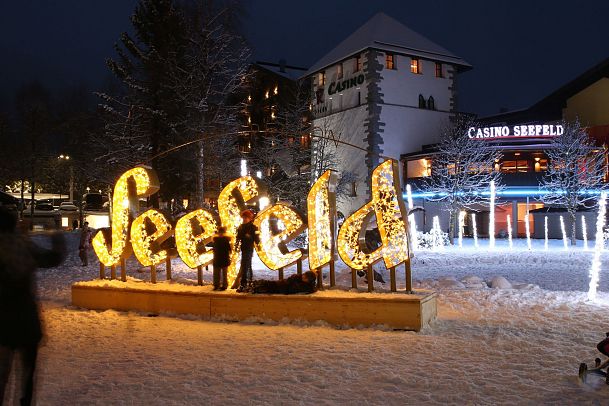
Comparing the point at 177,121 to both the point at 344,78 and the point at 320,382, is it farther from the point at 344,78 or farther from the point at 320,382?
the point at 320,382

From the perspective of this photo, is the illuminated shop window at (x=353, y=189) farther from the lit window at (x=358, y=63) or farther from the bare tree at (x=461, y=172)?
the lit window at (x=358, y=63)

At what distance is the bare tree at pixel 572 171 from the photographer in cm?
Answer: 3684

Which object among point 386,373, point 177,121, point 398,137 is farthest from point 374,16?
point 386,373

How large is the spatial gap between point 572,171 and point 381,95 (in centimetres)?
1469

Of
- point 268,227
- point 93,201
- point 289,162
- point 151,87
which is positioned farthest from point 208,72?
point 93,201

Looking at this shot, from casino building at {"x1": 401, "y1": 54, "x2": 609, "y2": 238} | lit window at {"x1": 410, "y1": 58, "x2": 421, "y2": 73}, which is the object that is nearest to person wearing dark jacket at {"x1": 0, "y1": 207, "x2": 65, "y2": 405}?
casino building at {"x1": 401, "y1": 54, "x2": 609, "y2": 238}

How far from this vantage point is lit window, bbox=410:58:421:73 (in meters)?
45.8

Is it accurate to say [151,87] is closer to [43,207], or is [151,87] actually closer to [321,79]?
[321,79]

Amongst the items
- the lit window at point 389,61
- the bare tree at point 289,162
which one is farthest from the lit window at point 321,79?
the lit window at point 389,61

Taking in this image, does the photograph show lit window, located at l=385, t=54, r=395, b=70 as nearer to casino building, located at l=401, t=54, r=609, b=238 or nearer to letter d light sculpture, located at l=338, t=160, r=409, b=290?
casino building, located at l=401, t=54, r=609, b=238

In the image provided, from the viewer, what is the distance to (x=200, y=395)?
673 centimetres

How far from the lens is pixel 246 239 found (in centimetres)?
1207

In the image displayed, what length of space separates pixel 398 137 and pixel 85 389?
4027 centimetres

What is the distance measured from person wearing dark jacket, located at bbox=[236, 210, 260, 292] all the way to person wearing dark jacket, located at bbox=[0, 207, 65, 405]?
21.9ft
